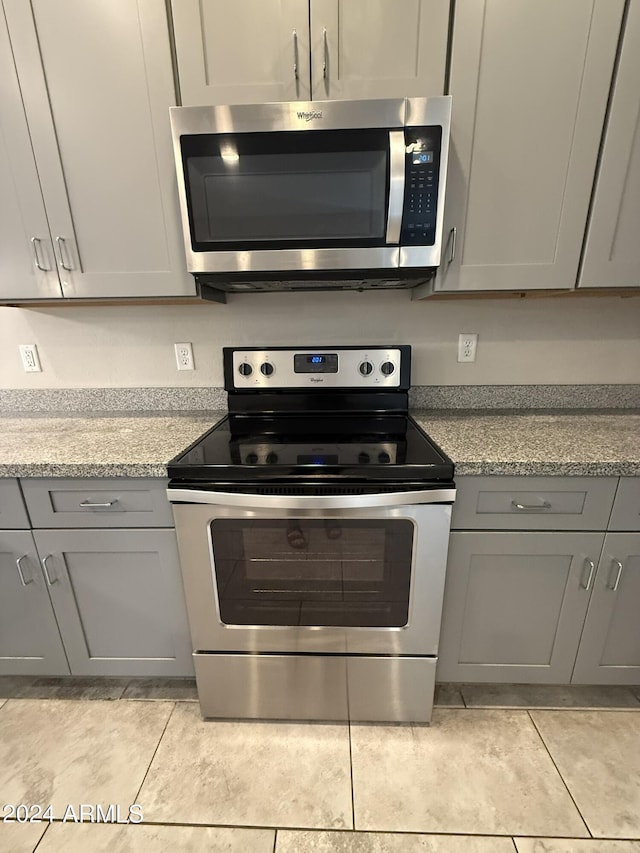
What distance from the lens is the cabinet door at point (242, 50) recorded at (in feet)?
3.51

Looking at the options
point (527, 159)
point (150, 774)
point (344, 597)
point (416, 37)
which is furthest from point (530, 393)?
point (150, 774)

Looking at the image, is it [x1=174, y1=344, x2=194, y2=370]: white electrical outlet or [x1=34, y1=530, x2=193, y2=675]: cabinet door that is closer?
[x1=34, y1=530, x2=193, y2=675]: cabinet door

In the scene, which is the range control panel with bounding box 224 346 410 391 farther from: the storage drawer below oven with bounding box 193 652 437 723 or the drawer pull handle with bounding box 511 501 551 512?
the storage drawer below oven with bounding box 193 652 437 723

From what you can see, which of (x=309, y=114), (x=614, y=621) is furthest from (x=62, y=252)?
(x=614, y=621)

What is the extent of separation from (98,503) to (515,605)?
139 centimetres

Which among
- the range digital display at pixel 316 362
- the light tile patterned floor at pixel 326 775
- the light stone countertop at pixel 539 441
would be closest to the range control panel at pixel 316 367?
the range digital display at pixel 316 362

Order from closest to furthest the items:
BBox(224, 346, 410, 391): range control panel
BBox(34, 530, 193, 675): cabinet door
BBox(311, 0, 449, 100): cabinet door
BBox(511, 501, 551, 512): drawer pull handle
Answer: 1. BBox(311, 0, 449, 100): cabinet door
2. BBox(511, 501, 551, 512): drawer pull handle
3. BBox(34, 530, 193, 675): cabinet door
4. BBox(224, 346, 410, 391): range control panel

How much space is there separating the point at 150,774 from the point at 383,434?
1335 mm

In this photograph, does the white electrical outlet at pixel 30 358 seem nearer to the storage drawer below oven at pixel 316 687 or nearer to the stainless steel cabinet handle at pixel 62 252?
the stainless steel cabinet handle at pixel 62 252

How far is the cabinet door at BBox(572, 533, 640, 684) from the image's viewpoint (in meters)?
1.21

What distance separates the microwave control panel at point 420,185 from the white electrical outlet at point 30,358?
1.61 meters

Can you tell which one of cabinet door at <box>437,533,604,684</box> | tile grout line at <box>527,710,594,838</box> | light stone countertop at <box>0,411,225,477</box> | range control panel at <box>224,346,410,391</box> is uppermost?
range control panel at <box>224,346,410,391</box>

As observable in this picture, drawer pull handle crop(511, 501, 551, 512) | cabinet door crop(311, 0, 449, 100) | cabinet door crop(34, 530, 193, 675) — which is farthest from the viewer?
cabinet door crop(34, 530, 193, 675)

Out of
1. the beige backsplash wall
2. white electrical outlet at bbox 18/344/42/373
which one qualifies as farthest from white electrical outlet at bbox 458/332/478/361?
white electrical outlet at bbox 18/344/42/373
